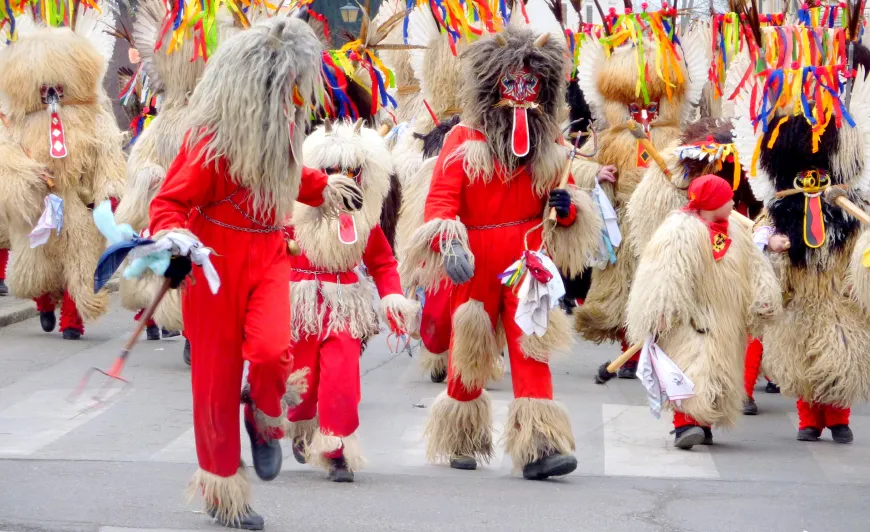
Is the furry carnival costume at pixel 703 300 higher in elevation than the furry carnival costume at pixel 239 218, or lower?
lower

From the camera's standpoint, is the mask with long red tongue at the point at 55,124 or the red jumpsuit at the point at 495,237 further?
the mask with long red tongue at the point at 55,124

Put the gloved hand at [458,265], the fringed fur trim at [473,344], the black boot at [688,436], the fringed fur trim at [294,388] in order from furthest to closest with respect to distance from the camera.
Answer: the black boot at [688,436] → the fringed fur trim at [473,344] → the gloved hand at [458,265] → the fringed fur trim at [294,388]

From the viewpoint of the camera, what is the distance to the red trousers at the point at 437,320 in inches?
252

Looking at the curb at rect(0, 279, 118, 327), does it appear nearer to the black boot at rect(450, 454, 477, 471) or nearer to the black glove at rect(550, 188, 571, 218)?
the black boot at rect(450, 454, 477, 471)

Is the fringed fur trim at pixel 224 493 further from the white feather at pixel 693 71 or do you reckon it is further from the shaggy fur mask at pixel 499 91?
the white feather at pixel 693 71

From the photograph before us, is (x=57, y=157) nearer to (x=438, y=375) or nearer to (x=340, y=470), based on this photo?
(x=438, y=375)

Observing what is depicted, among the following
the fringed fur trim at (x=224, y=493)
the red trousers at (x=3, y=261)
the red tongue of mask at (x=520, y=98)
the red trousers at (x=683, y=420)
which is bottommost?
the red trousers at (x=3, y=261)

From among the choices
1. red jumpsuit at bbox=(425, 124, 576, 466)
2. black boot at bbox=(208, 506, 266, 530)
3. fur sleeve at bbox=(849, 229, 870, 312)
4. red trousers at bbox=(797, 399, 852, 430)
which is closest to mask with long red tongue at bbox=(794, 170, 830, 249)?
fur sleeve at bbox=(849, 229, 870, 312)

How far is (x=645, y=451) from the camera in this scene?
683 cm

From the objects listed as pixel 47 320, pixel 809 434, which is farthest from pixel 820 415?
pixel 47 320

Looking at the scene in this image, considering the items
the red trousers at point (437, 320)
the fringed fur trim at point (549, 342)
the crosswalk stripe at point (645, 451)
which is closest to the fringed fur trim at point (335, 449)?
the red trousers at point (437, 320)

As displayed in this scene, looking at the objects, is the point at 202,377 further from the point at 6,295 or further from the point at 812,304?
the point at 6,295

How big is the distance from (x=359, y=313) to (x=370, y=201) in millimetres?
515

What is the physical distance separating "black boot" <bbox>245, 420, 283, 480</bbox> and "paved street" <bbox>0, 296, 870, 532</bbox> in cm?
22
